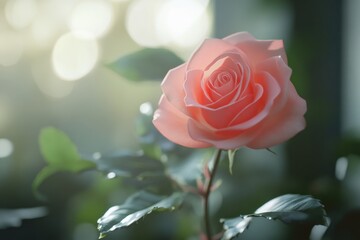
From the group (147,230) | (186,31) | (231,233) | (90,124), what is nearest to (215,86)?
(231,233)

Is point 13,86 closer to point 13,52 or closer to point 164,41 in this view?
point 13,52

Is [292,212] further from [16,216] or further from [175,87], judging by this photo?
[16,216]

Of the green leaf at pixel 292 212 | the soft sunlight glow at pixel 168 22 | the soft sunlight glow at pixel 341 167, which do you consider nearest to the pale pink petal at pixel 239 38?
the green leaf at pixel 292 212

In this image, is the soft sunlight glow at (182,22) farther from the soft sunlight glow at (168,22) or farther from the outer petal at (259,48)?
the outer petal at (259,48)

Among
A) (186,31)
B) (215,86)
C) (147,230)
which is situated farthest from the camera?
(186,31)

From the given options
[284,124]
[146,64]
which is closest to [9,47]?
[146,64]

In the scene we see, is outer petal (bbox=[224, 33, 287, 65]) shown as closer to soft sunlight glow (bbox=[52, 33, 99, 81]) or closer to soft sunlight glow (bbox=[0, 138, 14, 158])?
soft sunlight glow (bbox=[0, 138, 14, 158])

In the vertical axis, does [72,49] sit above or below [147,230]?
above
